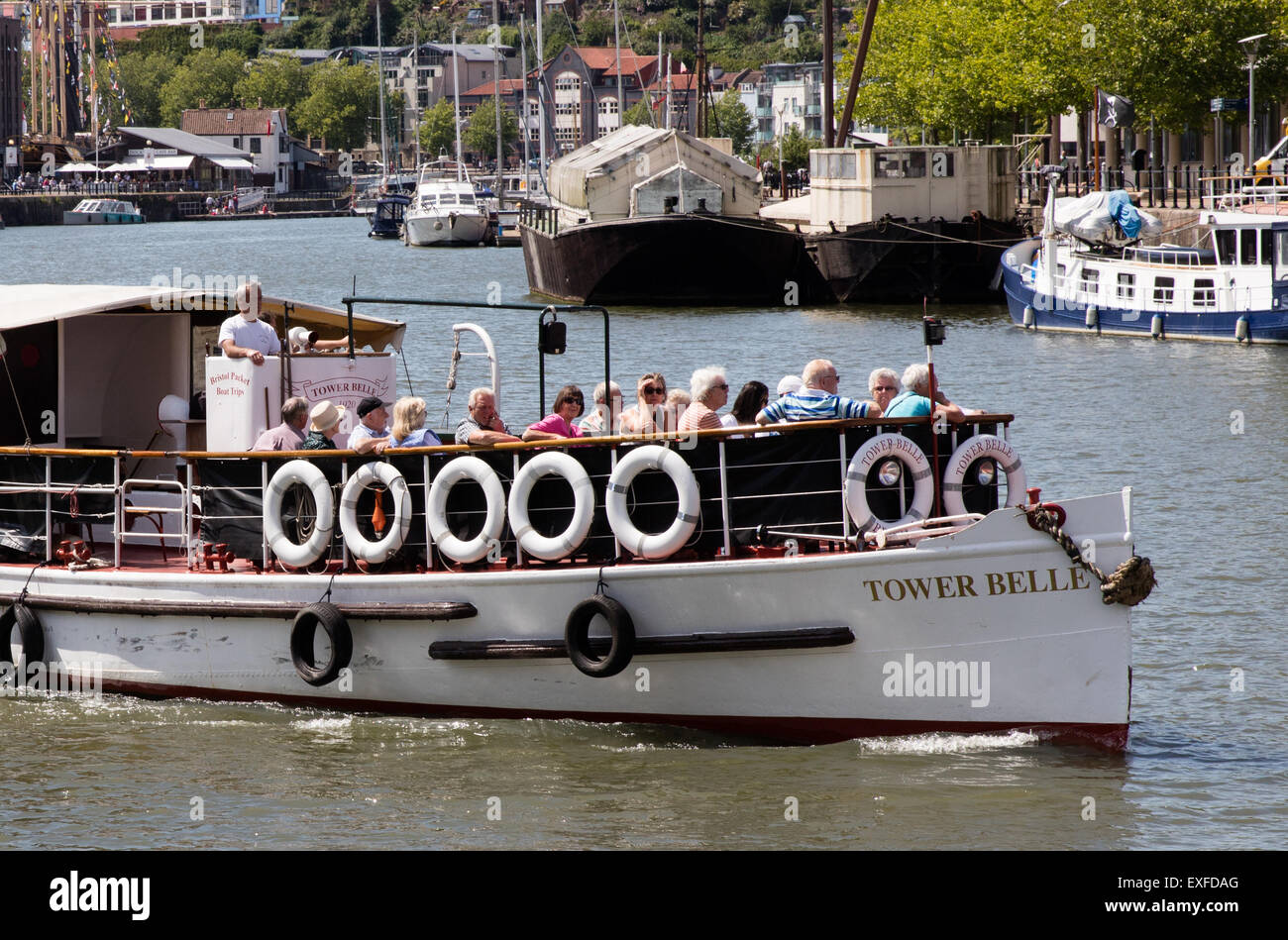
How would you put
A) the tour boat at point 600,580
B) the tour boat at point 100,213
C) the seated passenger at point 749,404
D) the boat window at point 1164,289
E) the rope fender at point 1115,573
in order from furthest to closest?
the tour boat at point 100,213
the boat window at point 1164,289
the seated passenger at point 749,404
the tour boat at point 600,580
the rope fender at point 1115,573

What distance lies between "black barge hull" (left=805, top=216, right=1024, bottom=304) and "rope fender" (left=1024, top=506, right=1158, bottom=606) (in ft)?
127

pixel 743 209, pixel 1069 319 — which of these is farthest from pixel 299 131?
pixel 1069 319

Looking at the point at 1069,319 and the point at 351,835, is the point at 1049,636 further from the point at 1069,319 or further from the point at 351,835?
the point at 1069,319

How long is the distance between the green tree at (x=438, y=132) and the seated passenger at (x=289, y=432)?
16410cm

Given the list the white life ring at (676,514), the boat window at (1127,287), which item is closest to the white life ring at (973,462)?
the white life ring at (676,514)

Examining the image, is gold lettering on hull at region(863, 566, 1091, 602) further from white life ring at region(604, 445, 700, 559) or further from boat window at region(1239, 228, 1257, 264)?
boat window at region(1239, 228, 1257, 264)

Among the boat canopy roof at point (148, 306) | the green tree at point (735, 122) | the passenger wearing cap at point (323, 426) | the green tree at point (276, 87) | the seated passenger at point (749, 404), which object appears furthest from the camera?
the green tree at point (276, 87)

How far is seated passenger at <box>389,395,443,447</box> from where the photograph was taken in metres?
11.5

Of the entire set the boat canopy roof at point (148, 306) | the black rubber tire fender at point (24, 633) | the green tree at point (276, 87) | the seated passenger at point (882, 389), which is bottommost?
the black rubber tire fender at point (24, 633)

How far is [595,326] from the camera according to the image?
46.0 meters

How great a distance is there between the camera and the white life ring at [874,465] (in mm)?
10438

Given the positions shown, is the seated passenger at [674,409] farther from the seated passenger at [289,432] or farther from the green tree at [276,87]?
the green tree at [276,87]

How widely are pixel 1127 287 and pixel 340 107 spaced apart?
15349cm

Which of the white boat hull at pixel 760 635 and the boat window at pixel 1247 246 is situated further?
the boat window at pixel 1247 246
